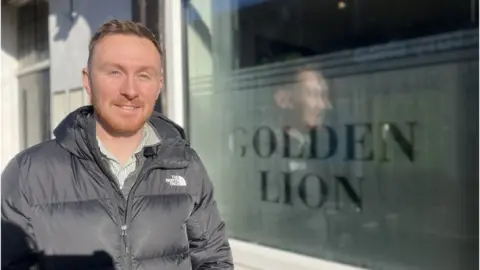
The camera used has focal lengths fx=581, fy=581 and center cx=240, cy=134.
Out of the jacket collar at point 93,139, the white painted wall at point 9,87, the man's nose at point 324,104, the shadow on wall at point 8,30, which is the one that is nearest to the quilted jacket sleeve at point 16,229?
the jacket collar at point 93,139

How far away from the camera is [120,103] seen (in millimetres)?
1520

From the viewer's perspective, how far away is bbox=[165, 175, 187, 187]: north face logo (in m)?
1.58

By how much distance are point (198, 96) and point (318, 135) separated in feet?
2.85

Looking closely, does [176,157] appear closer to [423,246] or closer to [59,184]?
[59,184]

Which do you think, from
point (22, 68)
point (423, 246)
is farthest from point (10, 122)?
point (423, 246)

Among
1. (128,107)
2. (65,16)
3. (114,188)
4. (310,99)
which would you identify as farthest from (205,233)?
(65,16)

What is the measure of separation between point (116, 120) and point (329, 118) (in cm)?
167

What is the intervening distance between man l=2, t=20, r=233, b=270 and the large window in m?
1.27

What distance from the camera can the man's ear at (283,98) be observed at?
3193 mm

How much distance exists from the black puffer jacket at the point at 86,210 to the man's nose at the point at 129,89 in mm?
140

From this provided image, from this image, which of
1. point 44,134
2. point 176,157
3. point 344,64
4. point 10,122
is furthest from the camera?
point 10,122

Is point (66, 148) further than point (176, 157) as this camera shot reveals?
No

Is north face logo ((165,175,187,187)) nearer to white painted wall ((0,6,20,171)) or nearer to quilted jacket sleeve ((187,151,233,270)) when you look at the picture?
quilted jacket sleeve ((187,151,233,270))

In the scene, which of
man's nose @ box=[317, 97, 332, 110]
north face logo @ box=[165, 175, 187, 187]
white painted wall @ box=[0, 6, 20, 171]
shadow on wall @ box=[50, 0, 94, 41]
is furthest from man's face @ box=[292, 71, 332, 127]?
white painted wall @ box=[0, 6, 20, 171]
